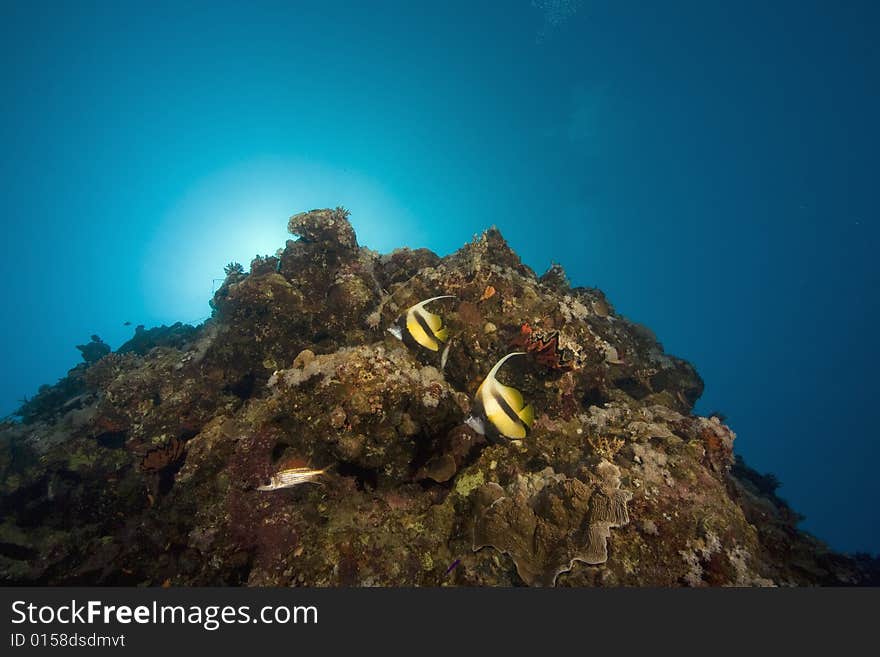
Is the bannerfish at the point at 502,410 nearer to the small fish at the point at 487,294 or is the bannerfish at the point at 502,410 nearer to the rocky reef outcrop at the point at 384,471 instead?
the rocky reef outcrop at the point at 384,471

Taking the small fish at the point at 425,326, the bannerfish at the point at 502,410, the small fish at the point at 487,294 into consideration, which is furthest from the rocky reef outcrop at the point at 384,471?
the bannerfish at the point at 502,410

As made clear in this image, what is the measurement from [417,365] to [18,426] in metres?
9.45

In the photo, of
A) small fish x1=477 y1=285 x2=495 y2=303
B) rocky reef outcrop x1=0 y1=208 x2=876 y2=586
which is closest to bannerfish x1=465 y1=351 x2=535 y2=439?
rocky reef outcrop x1=0 y1=208 x2=876 y2=586

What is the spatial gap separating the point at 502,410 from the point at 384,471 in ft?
6.04

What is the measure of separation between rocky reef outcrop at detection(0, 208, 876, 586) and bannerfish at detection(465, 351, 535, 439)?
1016mm

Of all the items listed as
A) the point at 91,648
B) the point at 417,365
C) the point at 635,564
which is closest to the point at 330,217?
the point at 417,365

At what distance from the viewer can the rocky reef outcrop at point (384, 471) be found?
130 inches

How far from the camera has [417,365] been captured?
479cm

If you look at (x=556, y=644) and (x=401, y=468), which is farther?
(x=401, y=468)

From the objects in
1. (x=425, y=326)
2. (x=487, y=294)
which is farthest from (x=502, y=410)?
(x=487, y=294)

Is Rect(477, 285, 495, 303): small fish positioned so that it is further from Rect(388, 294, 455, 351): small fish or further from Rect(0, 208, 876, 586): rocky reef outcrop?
Rect(388, 294, 455, 351): small fish

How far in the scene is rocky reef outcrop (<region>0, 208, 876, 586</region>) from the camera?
3312 mm

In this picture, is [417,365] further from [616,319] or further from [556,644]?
[616,319]

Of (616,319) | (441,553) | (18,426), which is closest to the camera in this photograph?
(441,553)
